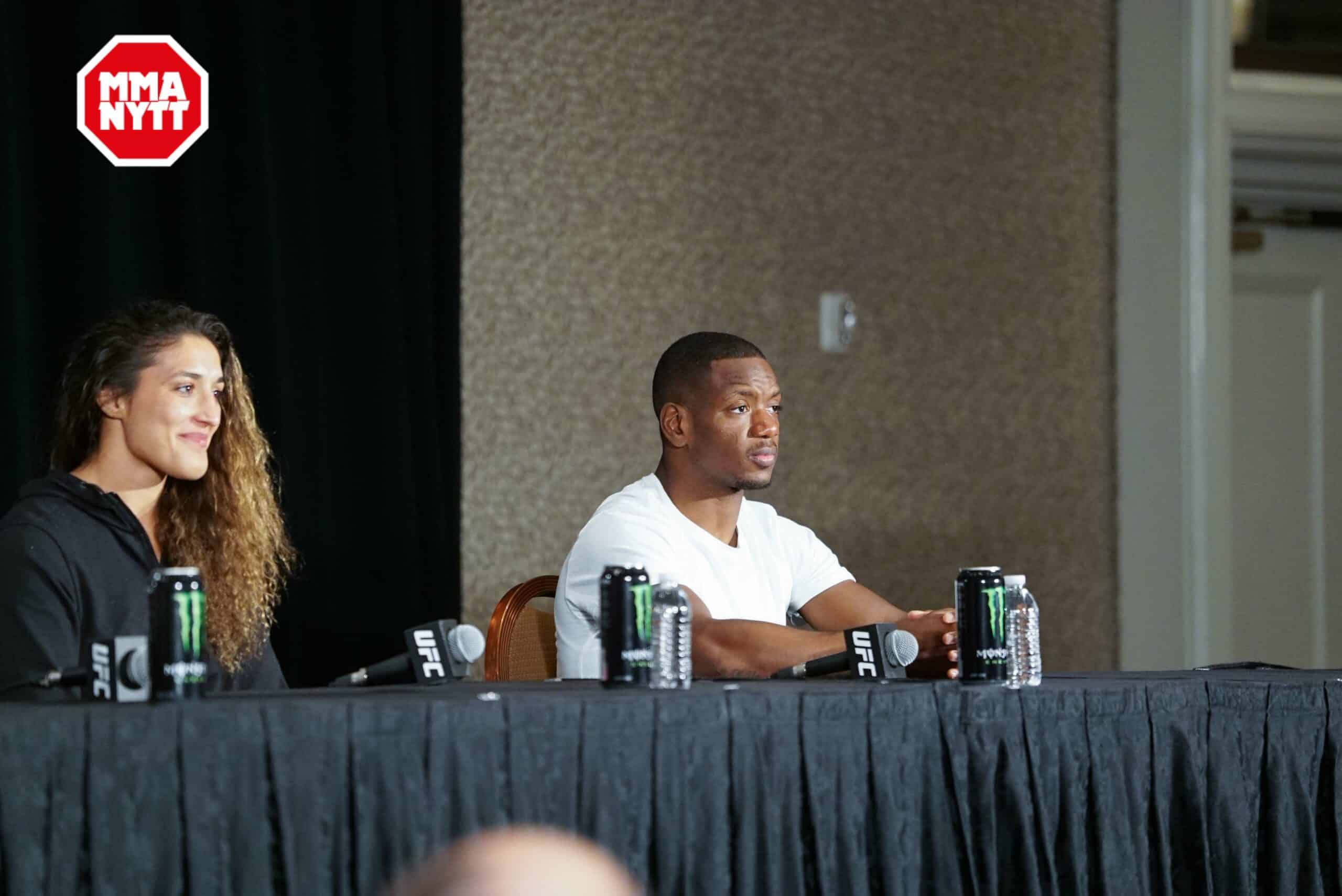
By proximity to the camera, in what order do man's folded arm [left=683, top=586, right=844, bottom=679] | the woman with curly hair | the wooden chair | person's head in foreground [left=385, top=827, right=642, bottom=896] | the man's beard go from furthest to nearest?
the man's beard < the wooden chair < man's folded arm [left=683, top=586, right=844, bottom=679] < the woman with curly hair < person's head in foreground [left=385, top=827, right=642, bottom=896]

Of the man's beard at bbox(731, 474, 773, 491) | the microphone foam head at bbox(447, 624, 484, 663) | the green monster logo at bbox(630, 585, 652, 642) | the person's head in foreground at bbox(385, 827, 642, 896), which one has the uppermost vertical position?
the man's beard at bbox(731, 474, 773, 491)

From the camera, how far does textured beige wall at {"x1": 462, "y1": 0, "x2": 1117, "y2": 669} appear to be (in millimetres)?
3338

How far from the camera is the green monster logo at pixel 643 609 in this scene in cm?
172

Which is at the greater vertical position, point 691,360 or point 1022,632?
point 691,360

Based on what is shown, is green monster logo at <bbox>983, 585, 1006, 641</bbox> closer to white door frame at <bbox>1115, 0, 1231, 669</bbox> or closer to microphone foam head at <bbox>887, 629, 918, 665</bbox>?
microphone foam head at <bbox>887, 629, 918, 665</bbox>

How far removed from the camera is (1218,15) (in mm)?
3975

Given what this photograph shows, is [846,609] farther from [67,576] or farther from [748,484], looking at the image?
[67,576]

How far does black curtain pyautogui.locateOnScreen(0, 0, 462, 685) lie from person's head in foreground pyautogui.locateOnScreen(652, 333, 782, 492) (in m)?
0.67

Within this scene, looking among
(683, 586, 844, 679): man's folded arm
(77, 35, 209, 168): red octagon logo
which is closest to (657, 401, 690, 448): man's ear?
(683, 586, 844, 679): man's folded arm

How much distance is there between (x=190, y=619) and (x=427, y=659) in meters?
0.36

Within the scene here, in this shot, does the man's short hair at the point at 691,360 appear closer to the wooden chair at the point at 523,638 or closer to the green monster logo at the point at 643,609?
the wooden chair at the point at 523,638

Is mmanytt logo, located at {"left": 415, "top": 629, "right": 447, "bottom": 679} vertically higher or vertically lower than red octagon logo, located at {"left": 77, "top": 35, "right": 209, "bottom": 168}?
lower

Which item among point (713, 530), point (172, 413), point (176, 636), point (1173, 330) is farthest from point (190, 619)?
point (1173, 330)

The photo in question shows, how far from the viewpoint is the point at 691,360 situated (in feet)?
8.63
